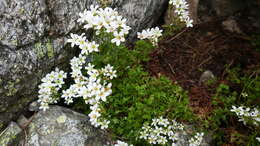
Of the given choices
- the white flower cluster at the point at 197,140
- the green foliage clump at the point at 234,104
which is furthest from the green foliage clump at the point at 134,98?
the green foliage clump at the point at 234,104

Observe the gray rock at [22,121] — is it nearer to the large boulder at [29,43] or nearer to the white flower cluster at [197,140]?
the large boulder at [29,43]

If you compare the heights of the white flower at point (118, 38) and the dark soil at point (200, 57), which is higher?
the white flower at point (118, 38)

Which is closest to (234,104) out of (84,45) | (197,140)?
(197,140)

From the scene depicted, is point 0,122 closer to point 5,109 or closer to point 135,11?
point 5,109

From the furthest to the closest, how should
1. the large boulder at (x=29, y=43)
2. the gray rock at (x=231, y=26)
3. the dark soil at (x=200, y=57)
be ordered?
1. the gray rock at (x=231, y=26)
2. the dark soil at (x=200, y=57)
3. the large boulder at (x=29, y=43)

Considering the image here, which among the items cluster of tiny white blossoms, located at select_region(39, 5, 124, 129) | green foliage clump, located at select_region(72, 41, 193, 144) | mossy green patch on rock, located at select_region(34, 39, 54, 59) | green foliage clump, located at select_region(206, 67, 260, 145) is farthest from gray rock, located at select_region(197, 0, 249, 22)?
mossy green patch on rock, located at select_region(34, 39, 54, 59)

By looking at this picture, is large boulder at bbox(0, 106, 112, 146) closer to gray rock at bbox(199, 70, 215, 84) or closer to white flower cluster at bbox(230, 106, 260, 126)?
white flower cluster at bbox(230, 106, 260, 126)
